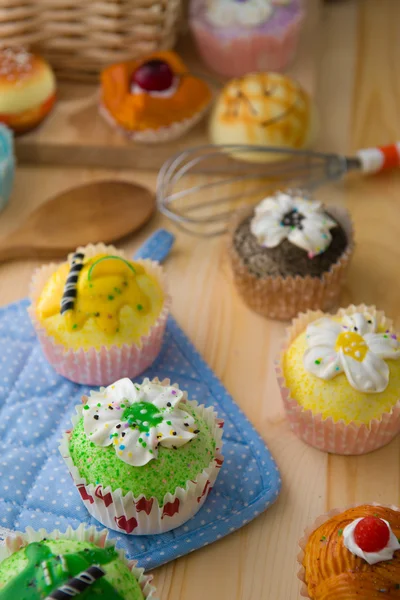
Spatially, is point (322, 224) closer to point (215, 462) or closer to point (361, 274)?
point (361, 274)

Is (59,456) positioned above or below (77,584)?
below

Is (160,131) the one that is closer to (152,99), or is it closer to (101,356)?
(152,99)

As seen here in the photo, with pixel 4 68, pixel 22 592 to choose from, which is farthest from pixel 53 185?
pixel 22 592

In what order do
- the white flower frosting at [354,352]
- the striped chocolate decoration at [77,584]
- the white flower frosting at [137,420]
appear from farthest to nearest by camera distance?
the white flower frosting at [354,352] → the white flower frosting at [137,420] → the striped chocolate decoration at [77,584]

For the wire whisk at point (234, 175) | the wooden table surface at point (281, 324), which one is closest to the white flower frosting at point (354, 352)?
the wooden table surface at point (281, 324)

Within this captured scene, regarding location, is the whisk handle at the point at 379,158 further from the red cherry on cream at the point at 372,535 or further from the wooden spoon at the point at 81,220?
the red cherry on cream at the point at 372,535

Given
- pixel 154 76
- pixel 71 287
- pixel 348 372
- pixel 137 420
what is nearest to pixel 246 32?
pixel 154 76
